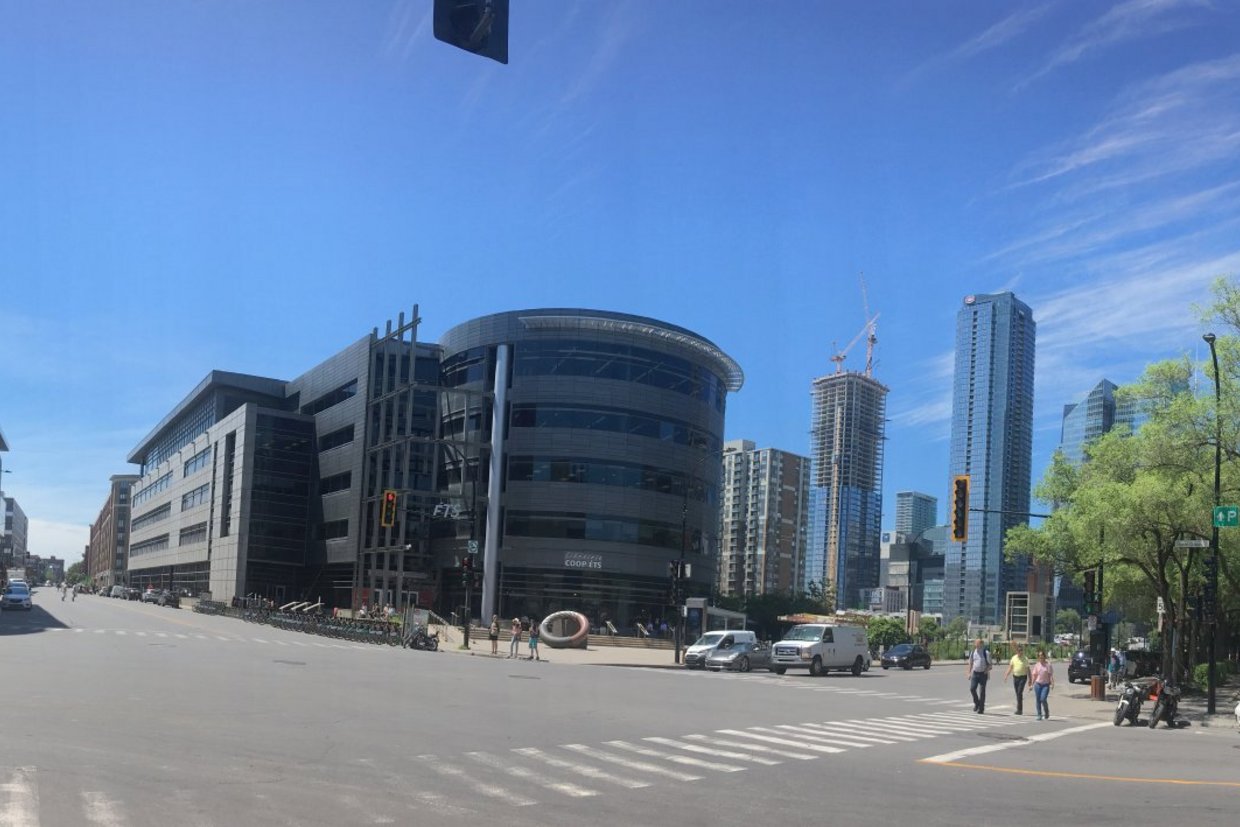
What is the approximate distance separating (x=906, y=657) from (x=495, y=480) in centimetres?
3229

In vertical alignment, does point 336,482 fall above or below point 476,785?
above

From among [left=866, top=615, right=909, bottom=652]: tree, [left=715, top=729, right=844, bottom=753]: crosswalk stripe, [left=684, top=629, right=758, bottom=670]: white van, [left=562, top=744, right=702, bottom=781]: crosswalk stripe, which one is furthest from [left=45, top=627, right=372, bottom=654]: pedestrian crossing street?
[left=866, top=615, right=909, bottom=652]: tree

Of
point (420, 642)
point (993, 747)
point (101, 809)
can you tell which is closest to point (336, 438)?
point (420, 642)

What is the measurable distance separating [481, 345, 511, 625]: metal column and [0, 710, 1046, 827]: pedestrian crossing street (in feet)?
182

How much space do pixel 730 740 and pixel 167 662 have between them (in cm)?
1794

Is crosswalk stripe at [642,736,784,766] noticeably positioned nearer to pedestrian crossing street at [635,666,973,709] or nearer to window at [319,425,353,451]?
pedestrian crossing street at [635,666,973,709]

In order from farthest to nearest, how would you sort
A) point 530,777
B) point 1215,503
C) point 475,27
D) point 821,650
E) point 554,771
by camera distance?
1. point 821,650
2. point 1215,503
3. point 554,771
4. point 530,777
5. point 475,27

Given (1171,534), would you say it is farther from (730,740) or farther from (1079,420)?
(1079,420)

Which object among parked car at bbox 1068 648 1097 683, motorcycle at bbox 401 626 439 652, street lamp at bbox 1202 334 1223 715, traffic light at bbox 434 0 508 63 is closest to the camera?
traffic light at bbox 434 0 508 63

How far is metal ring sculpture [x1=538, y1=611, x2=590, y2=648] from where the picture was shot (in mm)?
55900

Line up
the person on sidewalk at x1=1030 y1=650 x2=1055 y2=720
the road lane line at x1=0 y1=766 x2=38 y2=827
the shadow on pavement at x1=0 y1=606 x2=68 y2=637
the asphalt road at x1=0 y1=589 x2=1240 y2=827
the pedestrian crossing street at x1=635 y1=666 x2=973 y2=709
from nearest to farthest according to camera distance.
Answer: the road lane line at x1=0 y1=766 x2=38 y2=827
the asphalt road at x1=0 y1=589 x2=1240 y2=827
the person on sidewalk at x1=1030 y1=650 x2=1055 y2=720
the pedestrian crossing street at x1=635 y1=666 x2=973 y2=709
the shadow on pavement at x1=0 y1=606 x2=68 y2=637

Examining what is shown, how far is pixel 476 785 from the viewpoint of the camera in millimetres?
11312

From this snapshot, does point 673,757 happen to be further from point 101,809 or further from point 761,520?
point 761,520

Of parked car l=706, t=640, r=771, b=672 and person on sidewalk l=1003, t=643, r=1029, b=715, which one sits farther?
parked car l=706, t=640, r=771, b=672
